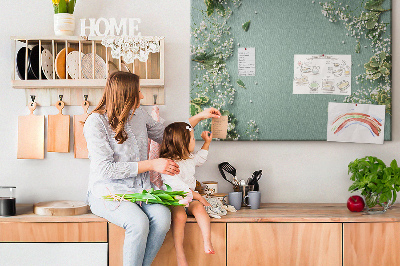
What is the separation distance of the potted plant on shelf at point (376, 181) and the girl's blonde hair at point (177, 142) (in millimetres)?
941

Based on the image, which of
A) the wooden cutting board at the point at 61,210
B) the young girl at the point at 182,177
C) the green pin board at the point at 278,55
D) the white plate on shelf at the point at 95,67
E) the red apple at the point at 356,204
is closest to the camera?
the young girl at the point at 182,177

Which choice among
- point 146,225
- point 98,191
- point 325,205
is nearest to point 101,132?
point 98,191

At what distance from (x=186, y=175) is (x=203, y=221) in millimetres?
293

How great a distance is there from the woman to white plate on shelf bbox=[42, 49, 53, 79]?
49cm

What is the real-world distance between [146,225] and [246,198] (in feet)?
2.14

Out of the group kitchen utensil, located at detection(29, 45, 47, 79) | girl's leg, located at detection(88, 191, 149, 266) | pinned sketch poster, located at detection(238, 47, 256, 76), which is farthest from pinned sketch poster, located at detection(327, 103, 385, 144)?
kitchen utensil, located at detection(29, 45, 47, 79)

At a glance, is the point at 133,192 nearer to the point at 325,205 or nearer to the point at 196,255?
the point at 196,255

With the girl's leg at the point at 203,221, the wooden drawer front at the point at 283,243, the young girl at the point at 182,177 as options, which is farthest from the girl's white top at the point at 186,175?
the wooden drawer front at the point at 283,243

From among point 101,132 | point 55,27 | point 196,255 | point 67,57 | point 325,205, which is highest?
point 55,27

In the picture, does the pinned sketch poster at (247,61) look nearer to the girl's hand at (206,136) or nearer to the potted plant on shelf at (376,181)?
the girl's hand at (206,136)

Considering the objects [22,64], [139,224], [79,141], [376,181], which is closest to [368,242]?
[376,181]

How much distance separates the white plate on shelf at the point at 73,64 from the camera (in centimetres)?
217

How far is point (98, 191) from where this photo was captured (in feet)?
6.30

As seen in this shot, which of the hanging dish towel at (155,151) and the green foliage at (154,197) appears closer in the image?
the green foliage at (154,197)
